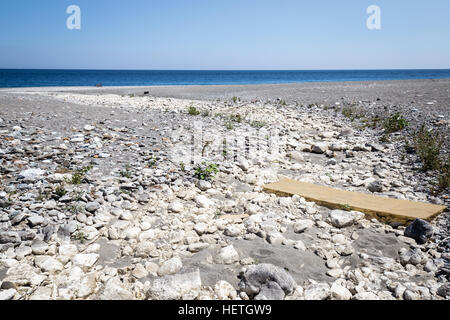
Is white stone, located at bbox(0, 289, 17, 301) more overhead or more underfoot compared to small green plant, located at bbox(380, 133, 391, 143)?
more underfoot

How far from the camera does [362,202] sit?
436 centimetres

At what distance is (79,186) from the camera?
4379 millimetres

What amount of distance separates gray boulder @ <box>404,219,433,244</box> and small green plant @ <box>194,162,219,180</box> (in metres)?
2.91

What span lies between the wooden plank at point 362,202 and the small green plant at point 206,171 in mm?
933

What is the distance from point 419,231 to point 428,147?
3650 mm

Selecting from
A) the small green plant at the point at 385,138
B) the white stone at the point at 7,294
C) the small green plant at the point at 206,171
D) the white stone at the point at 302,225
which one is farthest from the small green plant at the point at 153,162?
the small green plant at the point at 385,138

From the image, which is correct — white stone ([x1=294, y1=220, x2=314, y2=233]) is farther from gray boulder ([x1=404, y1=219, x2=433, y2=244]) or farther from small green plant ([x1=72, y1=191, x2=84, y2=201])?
small green plant ([x1=72, y1=191, x2=84, y2=201])

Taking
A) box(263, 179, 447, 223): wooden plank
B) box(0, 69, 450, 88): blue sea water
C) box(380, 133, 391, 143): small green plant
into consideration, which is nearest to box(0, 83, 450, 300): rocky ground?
box(263, 179, 447, 223): wooden plank

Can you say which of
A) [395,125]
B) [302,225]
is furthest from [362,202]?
[395,125]

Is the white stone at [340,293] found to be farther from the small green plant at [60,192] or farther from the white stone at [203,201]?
the small green plant at [60,192]

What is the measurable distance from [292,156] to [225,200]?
8.86 feet

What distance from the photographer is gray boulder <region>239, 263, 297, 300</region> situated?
8.58 feet

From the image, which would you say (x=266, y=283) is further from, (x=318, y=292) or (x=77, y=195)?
(x=77, y=195)
